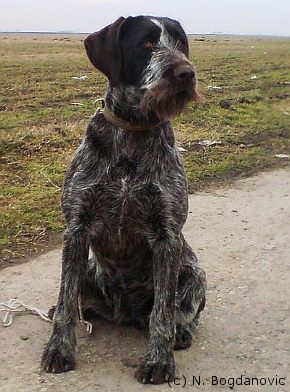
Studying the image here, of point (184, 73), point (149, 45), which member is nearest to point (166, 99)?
point (184, 73)

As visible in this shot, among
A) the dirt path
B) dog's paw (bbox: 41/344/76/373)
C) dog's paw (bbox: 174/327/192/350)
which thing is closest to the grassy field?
the dirt path

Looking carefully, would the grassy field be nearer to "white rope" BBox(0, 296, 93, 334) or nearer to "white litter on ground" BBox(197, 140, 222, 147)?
"white litter on ground" BBox(197, 140, 222, 147)

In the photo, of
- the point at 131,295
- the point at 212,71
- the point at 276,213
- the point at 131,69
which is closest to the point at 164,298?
the point at 131,295

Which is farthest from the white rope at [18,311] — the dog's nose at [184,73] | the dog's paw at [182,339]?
the dog's nose at [184,73]

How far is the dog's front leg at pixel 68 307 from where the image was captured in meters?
4.29

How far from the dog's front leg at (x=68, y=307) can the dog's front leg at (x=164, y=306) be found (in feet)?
1.43

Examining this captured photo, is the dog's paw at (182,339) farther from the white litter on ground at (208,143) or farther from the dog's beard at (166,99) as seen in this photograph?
the white litter on ground at (208,143)

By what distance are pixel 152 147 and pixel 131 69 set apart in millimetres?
484

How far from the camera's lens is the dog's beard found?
13.4 ft

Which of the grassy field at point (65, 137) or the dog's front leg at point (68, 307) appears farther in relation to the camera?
the grassy field at point (65, 137)

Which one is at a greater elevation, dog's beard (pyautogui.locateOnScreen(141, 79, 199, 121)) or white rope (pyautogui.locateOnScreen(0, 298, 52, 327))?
dog's beard (pyautogui.locateOnScreen(141, 79, 199, 121))

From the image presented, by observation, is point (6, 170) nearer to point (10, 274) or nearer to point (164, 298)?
point (10, 274)

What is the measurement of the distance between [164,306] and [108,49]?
1563 millimetres

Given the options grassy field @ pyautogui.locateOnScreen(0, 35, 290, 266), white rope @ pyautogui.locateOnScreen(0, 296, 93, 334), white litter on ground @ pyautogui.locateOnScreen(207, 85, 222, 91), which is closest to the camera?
white rope @ pyautogui.locateOnScreen(0, 296, 93, 334)
